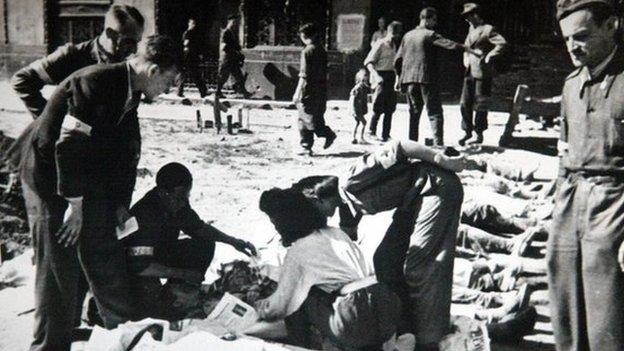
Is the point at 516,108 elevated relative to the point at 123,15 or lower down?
lower down

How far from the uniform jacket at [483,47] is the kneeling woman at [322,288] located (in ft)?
3.50

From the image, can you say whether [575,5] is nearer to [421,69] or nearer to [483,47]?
[421,69]

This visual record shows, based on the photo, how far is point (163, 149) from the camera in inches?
106

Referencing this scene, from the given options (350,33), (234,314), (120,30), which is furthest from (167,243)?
(350,33)

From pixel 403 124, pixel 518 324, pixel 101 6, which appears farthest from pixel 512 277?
pixel 101 6

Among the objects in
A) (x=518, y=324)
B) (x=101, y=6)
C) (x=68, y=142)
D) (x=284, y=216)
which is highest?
(x=101, y=6)

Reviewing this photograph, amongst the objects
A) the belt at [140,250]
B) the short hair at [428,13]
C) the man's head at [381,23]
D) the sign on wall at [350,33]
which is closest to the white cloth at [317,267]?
the belt at [140,250]

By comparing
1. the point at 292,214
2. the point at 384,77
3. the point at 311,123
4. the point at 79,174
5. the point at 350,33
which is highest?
the point at 350,33

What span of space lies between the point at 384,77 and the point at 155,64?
40.9 inches

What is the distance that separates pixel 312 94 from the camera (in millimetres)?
3375

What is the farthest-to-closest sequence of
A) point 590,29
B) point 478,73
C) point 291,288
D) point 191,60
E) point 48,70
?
1. point 191,60
2. point 478,73
3. point 48,70
4. point 291,288
5. point 590,29

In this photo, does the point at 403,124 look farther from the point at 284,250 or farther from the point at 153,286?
the point at 153,286

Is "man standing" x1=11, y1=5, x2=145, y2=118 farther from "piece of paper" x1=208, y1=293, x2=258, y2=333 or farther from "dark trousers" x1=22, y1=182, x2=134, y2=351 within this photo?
"piece of paper" x1=208, y1=293, x2=258, y2=333

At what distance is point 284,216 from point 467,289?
Answer: 89cm
